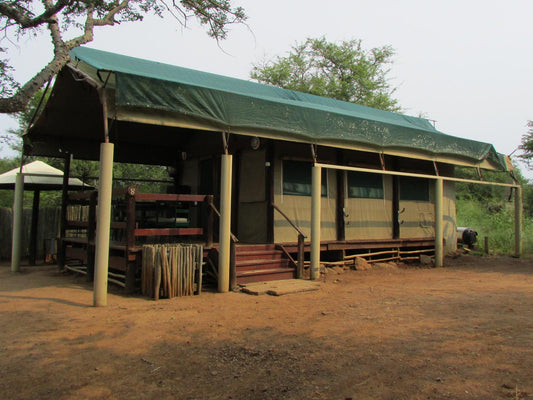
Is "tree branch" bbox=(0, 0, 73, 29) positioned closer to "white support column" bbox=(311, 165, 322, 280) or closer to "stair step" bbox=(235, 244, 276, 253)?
"stair step" bbox=(235, 244, 276, 253)

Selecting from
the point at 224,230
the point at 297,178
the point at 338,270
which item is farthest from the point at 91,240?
the point at 338,270

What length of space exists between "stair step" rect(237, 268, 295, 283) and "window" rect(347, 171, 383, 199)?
3.09 metres

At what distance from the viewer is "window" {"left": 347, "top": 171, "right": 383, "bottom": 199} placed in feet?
34.1

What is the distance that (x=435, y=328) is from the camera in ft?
Result: 15.2

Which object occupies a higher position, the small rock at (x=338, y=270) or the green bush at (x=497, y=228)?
the green bush at (x=497, y=228)

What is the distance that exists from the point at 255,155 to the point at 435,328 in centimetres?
554

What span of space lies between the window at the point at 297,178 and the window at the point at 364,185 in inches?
54.6

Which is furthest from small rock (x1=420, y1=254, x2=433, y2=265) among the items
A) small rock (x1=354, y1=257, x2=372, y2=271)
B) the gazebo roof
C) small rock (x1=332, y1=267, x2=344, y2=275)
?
the gazebo roof

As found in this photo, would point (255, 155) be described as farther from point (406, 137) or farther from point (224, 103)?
point (406, 137)

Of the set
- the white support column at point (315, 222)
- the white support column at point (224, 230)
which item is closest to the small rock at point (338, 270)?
the white support column at point (315, 222)

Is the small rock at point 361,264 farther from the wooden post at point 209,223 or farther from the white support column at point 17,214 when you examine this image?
the white support column at point 17,214

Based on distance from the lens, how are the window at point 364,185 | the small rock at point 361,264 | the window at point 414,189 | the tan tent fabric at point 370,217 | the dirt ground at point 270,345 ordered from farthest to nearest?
the window at point 414,189 < the window at point 364,185 < the tan tent fabric at point 370,217 < the small rock at point 361,264 < the dirt ground at point 270,345

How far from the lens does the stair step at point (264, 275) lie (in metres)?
7.45

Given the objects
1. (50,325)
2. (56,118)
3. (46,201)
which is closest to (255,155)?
(56,118)
